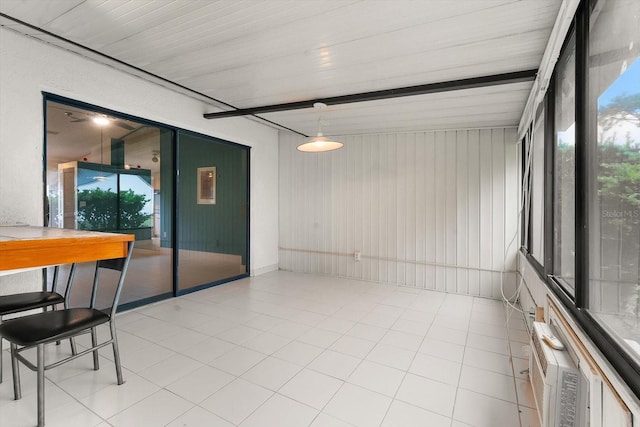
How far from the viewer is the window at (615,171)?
1130 mm

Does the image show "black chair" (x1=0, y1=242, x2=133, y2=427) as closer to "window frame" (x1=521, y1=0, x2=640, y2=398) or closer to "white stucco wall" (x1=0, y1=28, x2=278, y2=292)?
"white stucco wall" (x1=0, y1=28, x2=278, y2=292)

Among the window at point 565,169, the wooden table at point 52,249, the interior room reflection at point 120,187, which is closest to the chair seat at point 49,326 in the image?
the wooden table at point 52,249

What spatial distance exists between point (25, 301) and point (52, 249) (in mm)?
1156

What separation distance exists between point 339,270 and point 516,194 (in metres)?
3.16

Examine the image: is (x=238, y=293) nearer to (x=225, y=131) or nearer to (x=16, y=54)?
(x=225, y=131)

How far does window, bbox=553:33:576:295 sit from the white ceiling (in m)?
0.33

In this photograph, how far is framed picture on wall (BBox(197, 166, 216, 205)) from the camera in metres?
4.59

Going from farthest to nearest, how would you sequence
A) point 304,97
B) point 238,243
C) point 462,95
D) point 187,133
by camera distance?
point 238,243
point 187,133
point 304,97
point 462,95

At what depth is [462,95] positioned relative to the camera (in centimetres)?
345

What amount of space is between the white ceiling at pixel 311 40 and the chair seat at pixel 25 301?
7.18ft

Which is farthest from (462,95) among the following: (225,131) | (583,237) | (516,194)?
(225,131)

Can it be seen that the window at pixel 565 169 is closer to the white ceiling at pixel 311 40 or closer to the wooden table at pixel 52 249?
the white ceiling at pixel 311 40

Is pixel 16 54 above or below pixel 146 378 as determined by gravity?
above

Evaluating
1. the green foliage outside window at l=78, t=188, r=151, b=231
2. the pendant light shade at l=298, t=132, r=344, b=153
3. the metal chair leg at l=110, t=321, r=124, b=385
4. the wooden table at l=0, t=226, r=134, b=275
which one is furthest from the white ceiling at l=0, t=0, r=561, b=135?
the metal chair leg at l=110, t=321, r=124, b=385
